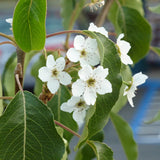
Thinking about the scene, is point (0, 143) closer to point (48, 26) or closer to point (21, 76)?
point (21, 76)

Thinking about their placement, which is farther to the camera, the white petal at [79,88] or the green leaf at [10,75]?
the green leaf at [10,75]

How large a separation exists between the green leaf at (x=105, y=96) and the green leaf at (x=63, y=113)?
199 mm

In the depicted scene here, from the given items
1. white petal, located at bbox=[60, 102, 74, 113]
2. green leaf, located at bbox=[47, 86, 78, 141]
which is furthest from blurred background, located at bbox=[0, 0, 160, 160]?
white petal, located at bbox=[60, 102, 74, 113]

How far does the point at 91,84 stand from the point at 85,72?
2 cm

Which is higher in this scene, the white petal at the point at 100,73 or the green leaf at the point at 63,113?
the white petal at the point at 100,73

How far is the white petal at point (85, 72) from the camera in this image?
1.64ft

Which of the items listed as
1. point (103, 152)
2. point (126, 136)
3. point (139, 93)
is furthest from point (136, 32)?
point (139, 93)

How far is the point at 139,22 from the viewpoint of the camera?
32.6 inches

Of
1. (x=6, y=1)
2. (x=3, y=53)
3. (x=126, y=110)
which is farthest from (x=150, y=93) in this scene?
(x=6, y=1)

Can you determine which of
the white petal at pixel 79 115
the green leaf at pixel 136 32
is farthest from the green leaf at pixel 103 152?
the green leaf at pixel 136 32

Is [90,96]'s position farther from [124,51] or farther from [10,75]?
[10,75]

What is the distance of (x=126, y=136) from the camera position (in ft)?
2.70

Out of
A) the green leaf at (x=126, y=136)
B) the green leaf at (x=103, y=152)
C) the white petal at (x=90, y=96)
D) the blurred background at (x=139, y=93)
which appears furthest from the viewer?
the blurred background at (x=139, y=93)

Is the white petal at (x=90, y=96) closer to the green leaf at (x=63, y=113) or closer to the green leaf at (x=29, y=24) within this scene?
the green leaf at (x=29, y=24)
